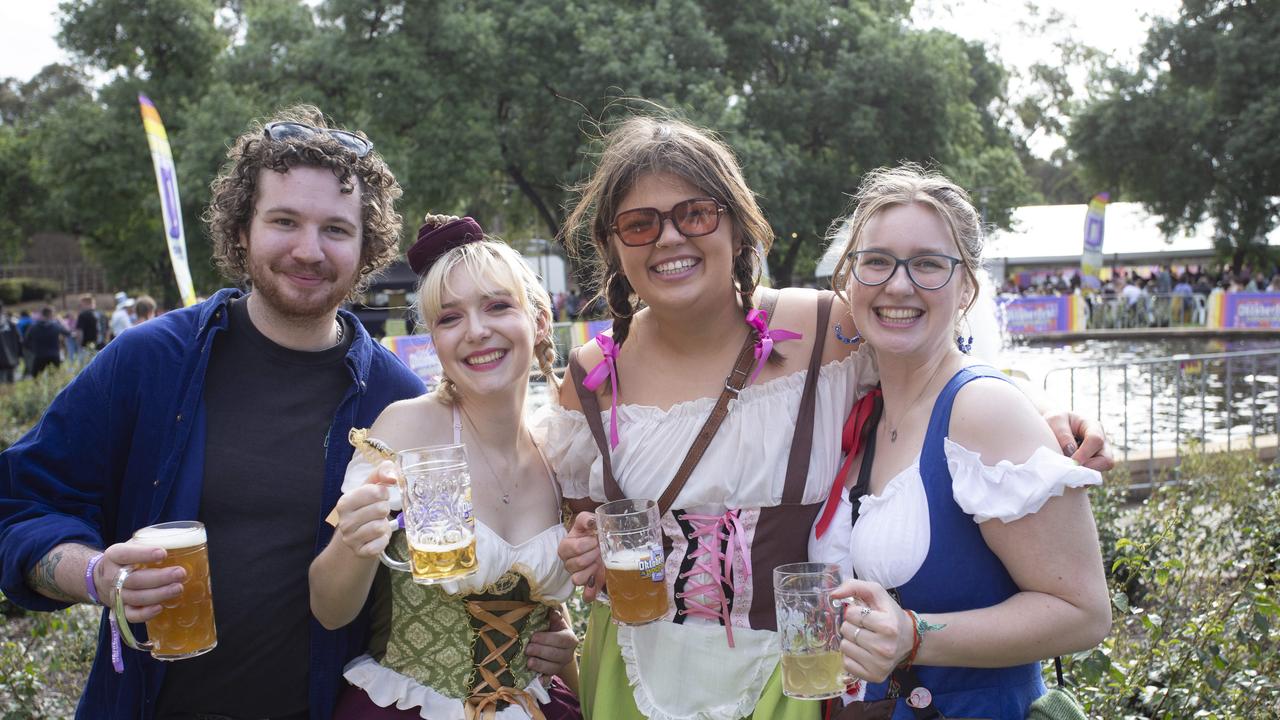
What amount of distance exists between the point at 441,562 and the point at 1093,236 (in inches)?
862

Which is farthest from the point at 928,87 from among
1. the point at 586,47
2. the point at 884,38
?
the point at 586,47

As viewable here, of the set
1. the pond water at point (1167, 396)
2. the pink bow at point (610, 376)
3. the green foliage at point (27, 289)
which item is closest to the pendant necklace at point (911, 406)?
the pink bow at point (610, 376)

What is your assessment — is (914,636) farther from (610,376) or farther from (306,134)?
(306,134)

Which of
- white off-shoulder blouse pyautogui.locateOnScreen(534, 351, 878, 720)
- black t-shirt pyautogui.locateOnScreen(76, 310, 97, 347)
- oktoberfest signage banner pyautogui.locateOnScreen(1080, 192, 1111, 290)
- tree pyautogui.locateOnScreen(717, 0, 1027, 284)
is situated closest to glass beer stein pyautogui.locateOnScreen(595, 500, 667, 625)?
white off-shoulder blouse pyautogui.locateOnScreen(534, 351, 878, 720)

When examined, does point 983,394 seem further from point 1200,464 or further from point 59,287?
point 59,287

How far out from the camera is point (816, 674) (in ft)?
5.90

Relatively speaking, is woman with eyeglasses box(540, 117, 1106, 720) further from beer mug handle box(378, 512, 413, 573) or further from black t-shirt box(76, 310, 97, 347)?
black t-shirt box(76, 310, 97, 347)

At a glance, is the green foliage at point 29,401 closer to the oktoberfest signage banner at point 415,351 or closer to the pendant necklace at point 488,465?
the oktoberfest signage banner at point 415,351

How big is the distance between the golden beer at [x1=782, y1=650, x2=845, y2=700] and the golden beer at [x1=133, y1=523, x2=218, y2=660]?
49.6 inches

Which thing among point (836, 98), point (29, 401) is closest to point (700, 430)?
point (29, 401)

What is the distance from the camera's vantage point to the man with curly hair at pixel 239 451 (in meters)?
2.22

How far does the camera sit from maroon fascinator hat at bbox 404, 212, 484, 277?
2436mm

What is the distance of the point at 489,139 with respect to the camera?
18.7 metres

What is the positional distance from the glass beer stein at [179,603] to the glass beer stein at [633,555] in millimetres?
880
